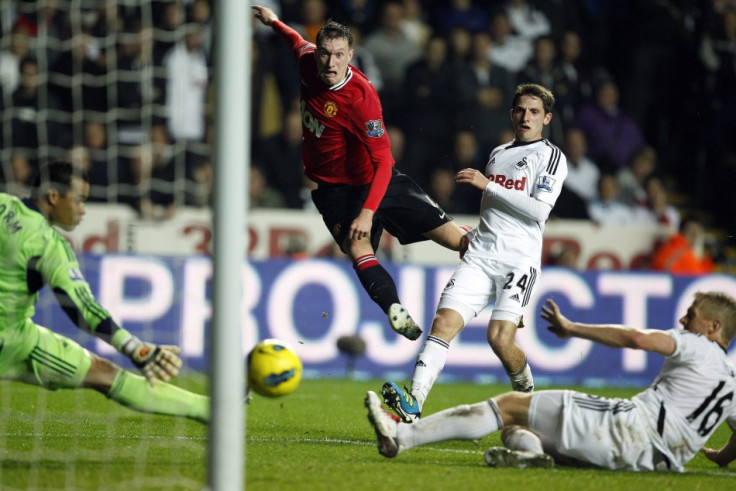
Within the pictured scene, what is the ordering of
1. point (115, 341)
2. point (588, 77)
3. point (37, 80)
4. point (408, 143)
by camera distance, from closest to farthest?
point (115, 341) < point (37, 80) < point (408, 143) < point (588, 77)

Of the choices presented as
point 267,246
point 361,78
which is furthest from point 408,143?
point 361,78

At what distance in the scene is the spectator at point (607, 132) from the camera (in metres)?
12.9

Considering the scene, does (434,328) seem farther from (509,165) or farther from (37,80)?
(37,80)

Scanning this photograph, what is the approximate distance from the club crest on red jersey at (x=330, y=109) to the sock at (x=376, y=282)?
3.03 ft

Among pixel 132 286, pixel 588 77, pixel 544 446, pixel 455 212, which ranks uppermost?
pixel 588 77

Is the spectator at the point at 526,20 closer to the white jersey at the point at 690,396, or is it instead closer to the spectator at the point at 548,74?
the spectator at the point at 548,74

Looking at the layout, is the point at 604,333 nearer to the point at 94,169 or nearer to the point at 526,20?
the point at 94,169

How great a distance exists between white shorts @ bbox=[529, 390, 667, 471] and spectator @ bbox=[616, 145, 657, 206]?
25.7ft

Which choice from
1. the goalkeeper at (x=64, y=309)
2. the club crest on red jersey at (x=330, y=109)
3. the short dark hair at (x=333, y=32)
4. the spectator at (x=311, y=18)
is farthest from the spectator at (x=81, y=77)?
the goalkeeper at (x=64, y=309)

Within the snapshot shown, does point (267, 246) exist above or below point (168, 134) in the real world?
below

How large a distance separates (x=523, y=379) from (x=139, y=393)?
2496mm

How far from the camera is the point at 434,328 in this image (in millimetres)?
6641

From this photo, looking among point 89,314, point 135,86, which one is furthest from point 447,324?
point 135,86

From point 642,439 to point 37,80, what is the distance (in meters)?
7.30
